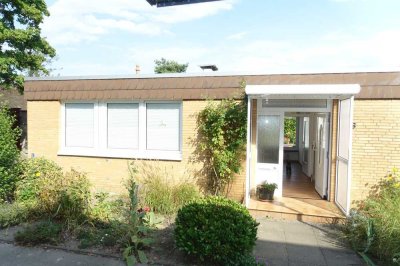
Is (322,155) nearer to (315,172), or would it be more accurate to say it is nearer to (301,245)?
(315,172)

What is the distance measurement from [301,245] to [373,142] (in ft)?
10.8

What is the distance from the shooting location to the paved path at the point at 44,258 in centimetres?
468

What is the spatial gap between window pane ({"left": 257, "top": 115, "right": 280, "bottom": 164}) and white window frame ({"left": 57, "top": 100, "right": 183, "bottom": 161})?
2.14m

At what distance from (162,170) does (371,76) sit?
5.65 metres

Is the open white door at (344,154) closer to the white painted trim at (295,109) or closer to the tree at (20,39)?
the white painted trim at (295,109)

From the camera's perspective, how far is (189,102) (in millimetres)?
8352

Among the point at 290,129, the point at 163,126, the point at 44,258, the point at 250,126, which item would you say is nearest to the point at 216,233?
the point at 44,258

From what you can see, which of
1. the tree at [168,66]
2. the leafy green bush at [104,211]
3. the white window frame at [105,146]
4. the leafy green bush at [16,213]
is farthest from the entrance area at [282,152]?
the tree at [168,66]

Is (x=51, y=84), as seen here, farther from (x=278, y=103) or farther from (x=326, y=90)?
(x=326, y=90)

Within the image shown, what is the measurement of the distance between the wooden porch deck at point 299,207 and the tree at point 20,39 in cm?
1626

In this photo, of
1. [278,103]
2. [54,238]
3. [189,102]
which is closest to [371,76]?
[278,103]

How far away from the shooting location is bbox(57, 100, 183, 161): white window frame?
28.7 ft

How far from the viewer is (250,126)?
7617mm

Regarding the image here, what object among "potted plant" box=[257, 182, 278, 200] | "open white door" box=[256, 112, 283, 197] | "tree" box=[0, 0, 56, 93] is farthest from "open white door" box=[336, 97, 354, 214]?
"tree" box=[0, 0, 56, 93]
